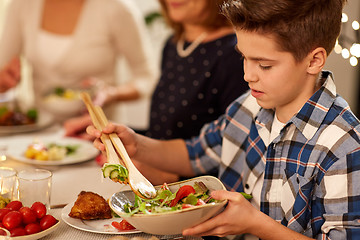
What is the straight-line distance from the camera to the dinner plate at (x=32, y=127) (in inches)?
87.0

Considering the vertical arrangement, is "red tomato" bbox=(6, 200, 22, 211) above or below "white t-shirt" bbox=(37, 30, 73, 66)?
below

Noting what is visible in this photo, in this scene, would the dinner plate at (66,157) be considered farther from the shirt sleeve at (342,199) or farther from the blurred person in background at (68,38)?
the shirt sleeve at (342,199)

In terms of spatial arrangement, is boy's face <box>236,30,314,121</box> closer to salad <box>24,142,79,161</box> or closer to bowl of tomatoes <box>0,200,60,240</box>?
bowl of tomatoes <box>0,200,60,240</box>

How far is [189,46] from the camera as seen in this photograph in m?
2.21

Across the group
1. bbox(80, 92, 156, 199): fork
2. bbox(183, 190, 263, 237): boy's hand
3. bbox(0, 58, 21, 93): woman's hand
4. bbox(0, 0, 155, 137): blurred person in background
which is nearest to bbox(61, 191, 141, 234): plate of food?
bbox(80, 92, 156, 199): fork

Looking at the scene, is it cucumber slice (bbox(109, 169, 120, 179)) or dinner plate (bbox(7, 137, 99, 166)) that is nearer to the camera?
cucumber slice (bbox(109, 169, 120, 179))

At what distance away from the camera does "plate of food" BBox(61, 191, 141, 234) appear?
48.1 inches

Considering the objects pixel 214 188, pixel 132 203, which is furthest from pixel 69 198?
pixel 214 188

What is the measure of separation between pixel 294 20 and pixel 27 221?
0.82 metres

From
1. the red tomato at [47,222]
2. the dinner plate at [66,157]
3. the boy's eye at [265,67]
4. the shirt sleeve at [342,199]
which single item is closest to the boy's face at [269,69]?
the boy's eye at [265,67]

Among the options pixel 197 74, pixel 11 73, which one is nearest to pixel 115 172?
pixel 197 74

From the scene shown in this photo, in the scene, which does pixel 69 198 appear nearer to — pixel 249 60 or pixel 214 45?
pixel 249 60

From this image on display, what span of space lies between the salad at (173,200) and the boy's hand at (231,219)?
5cm

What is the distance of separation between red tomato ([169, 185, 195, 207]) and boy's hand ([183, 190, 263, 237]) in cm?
10
